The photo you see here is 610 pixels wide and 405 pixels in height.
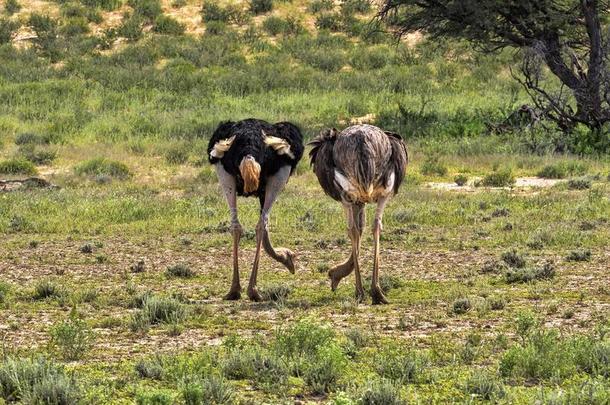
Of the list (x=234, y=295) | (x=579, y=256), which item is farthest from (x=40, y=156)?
(x=579, y=256)

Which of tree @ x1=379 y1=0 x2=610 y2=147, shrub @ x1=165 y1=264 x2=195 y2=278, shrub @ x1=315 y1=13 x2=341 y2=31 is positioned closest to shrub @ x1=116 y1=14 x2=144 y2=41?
shrub @ x1=315 y1=13 x2=341 y2=31

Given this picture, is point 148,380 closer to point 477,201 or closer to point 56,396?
point 56,396

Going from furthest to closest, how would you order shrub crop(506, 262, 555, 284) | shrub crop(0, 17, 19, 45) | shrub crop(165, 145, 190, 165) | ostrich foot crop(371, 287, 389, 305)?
shrub crop(0, 17, 19, 45) → shrub crop(165, 145, 190, 165) → shrub crop(506, 262, 555, 284) → ostrich foot crop(371, 287, 389, 305)

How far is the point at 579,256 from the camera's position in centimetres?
1353

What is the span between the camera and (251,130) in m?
11.6

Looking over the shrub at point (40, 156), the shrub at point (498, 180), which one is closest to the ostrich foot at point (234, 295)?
the shrub at point (498, 180)

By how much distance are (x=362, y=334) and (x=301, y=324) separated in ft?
2.84

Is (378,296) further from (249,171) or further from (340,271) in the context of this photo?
(249,171)

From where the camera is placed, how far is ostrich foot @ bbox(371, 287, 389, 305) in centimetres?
1106

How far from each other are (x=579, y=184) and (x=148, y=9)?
26.3m

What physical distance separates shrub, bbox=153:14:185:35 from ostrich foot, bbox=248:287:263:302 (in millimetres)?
31683

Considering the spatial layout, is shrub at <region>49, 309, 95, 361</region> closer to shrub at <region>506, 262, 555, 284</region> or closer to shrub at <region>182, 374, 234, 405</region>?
shrub at <region>182, 374, 234, 405</region>

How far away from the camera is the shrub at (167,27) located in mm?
42156

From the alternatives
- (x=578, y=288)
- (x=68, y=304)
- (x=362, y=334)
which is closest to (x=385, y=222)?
(x=578, y=288)
